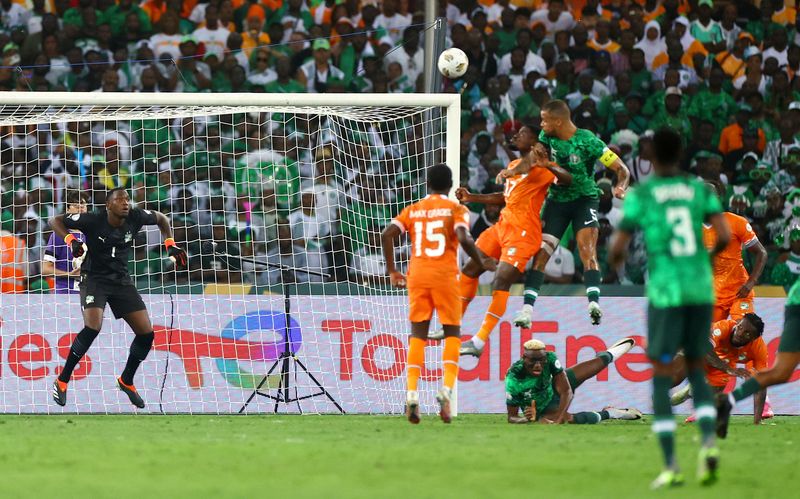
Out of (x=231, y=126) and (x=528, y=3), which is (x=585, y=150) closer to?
(x=231, y=126)

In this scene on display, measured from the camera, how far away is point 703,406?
7.59 meters

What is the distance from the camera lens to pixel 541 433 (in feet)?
37.1

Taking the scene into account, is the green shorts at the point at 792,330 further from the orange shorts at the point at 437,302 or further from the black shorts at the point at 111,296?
the black shorts at the point at 111,296

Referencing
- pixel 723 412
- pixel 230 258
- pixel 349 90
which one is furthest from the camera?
pixel 349 90

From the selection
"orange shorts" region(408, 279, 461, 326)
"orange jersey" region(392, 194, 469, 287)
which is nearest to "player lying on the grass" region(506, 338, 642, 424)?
"orange shorts" region(408, 279, 461, 326)

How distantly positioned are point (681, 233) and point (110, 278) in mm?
7954

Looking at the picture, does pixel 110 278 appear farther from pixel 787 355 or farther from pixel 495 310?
pixel 787 355

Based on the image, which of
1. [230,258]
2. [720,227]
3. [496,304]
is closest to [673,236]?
[720,227]

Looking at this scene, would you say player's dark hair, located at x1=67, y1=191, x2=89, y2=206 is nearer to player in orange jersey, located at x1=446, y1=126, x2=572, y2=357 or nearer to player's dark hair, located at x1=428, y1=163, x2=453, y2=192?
player in orange jersey, located at x1=446, y1=126, x2=572, y2=357

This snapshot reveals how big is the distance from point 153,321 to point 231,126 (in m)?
2.93

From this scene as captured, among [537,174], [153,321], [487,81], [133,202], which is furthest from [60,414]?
[487,81]

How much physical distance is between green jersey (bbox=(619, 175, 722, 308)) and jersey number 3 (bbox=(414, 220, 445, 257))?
4.25 m

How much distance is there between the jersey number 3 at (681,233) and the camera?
7617mm

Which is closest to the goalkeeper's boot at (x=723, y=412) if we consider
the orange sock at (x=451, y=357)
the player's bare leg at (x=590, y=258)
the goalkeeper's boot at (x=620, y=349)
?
the orange sock at (x=451, y=357)
